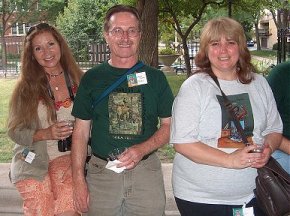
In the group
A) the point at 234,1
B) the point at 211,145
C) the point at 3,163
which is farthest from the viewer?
the point at 234,1

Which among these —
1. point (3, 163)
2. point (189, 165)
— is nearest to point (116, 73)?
point (189, 165)

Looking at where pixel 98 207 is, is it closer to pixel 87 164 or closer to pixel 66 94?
pixel 87 164

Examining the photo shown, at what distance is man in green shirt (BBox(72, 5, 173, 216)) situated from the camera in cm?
275

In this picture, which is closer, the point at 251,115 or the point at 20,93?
the point at 251,115

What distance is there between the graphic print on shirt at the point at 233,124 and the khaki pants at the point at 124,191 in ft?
1.99

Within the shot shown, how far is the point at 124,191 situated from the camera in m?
2.81

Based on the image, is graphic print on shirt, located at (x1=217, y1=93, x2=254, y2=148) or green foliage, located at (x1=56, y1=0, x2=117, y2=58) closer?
graphic print on shirt, located at (x1=217, y1=93, x2=254, y2=148)

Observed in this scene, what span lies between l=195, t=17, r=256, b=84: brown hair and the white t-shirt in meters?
0.06

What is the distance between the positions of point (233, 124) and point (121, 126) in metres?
0.71

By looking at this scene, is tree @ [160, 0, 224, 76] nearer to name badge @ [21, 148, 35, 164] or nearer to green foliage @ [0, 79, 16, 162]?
green foliage @ [0, 79, 16, 162]

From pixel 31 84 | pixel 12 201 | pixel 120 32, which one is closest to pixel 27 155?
pixel 31 84

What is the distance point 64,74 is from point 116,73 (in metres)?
0.72

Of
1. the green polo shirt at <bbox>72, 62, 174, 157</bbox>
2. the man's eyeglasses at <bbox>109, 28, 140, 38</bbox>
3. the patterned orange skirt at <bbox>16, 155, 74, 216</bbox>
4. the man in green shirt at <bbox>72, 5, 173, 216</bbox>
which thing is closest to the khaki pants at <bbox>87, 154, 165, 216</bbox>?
the man in green shirt at <bbox>72, 5, 173, 216</bbox>

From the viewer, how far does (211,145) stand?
251 cm
